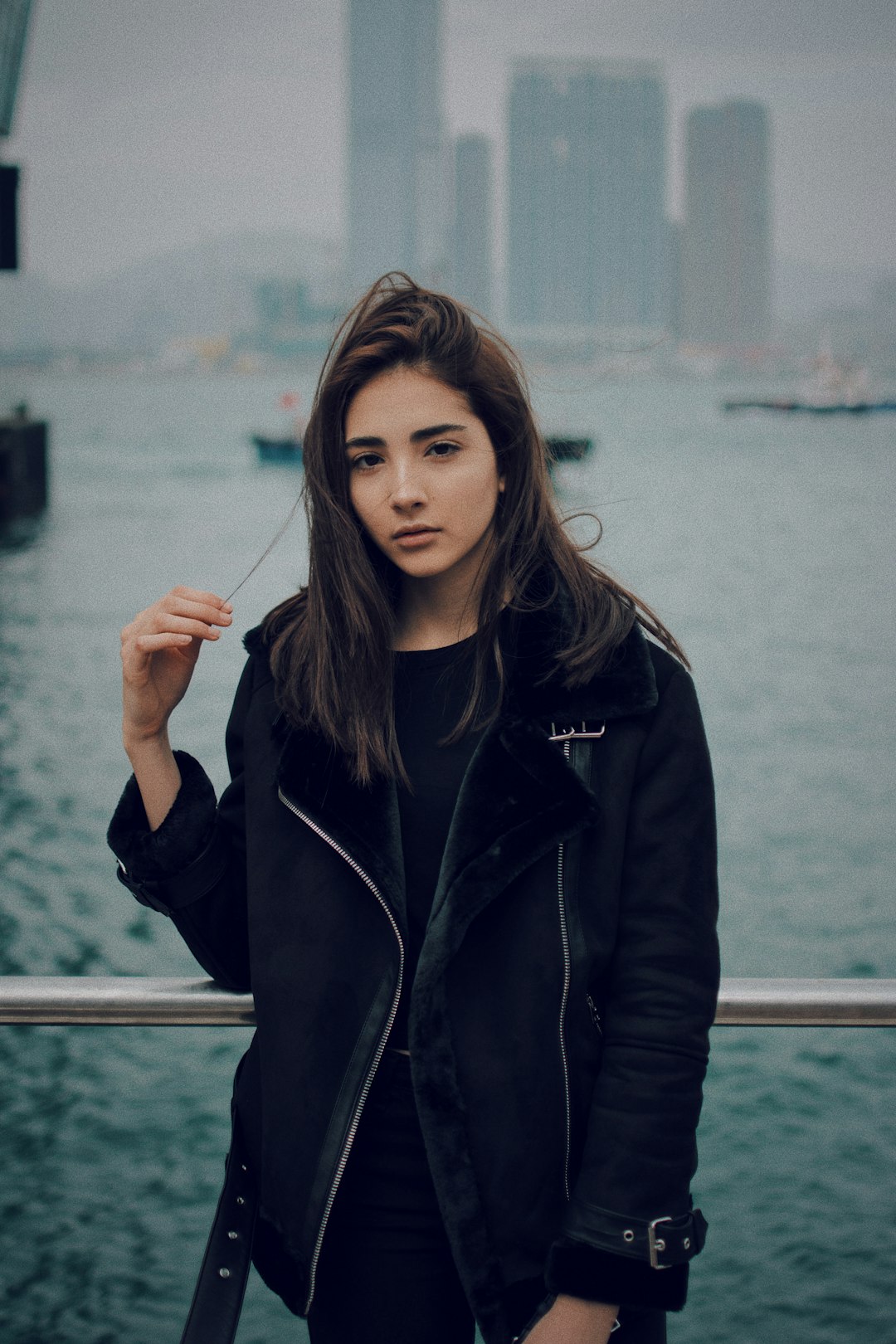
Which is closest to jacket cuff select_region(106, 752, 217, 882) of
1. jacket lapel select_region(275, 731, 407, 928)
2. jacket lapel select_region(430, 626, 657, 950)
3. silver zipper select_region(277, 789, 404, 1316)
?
jacket lapel select_region(275, 731, 407, 928)

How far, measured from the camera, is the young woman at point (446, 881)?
1411 mm

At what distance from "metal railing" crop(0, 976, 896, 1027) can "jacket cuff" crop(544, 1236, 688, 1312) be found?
0.33 metres

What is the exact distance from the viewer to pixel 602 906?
4.72 feet

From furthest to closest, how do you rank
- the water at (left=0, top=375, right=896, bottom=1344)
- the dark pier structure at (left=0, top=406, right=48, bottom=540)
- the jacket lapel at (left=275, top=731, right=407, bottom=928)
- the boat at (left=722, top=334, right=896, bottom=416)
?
1. the boat at (left=722, top=334, right=896, bottom=416)
2. the dark pier structure at (left=0, top=406, right=48, bottom=540)
3. the water at (left=0, top=375, right=896, bottom=1344)
4. the jacket lapel at (left=275, top=731, right=407, bottom=928)

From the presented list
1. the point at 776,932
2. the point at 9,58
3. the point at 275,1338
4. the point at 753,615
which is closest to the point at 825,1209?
the point at 275,1338

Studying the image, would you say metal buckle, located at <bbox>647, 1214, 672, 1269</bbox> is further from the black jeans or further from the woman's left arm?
the black jeans

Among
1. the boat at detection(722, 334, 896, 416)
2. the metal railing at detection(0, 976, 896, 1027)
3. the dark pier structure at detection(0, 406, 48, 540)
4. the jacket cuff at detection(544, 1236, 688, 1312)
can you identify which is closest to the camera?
the jacket cuff at detection(544, 1236, 688, 1312)

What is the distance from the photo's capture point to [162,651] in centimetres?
162

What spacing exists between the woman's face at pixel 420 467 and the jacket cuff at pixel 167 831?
1.20 ft

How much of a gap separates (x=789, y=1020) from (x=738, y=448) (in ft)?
323

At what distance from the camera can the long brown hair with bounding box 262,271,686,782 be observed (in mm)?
1564

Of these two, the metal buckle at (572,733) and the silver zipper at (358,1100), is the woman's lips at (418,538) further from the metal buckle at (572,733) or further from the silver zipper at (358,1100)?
the silver zipper at (358,1100)

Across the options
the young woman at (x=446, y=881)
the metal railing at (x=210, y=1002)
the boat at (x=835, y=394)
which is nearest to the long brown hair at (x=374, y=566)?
the young woman at (x=446, y=881)

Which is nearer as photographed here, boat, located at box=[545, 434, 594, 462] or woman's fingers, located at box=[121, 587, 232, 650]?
woman's fingers, located at box=[121, 587, 232, 650]
